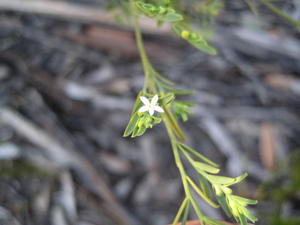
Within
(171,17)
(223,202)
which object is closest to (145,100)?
(171,17)

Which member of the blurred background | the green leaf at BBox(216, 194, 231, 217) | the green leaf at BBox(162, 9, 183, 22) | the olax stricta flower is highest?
the green leaf at BBox(162, 9, 183, 22)

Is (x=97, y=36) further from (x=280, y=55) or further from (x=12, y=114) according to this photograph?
(x=280, y=55)

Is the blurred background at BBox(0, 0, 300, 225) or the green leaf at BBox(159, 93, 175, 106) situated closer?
the green leaf at BBox(159, 93, 175, 106)

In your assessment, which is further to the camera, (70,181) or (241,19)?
(241,19)

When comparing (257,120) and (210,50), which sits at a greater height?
(210,50)

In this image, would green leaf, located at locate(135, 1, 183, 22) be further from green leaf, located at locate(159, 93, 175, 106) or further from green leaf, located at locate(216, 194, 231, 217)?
green leaf, located at locate(216, 194, 231, 217)

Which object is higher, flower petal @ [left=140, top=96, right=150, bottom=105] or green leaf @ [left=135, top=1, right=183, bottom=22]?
green leaf @ [left=135, top=1, right=183, bottom=22]

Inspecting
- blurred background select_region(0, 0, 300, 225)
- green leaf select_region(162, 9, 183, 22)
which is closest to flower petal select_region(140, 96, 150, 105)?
green leaf select_region(162, 9, 183, 22)

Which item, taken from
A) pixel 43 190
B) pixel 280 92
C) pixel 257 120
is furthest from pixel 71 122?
pixel 280 92
